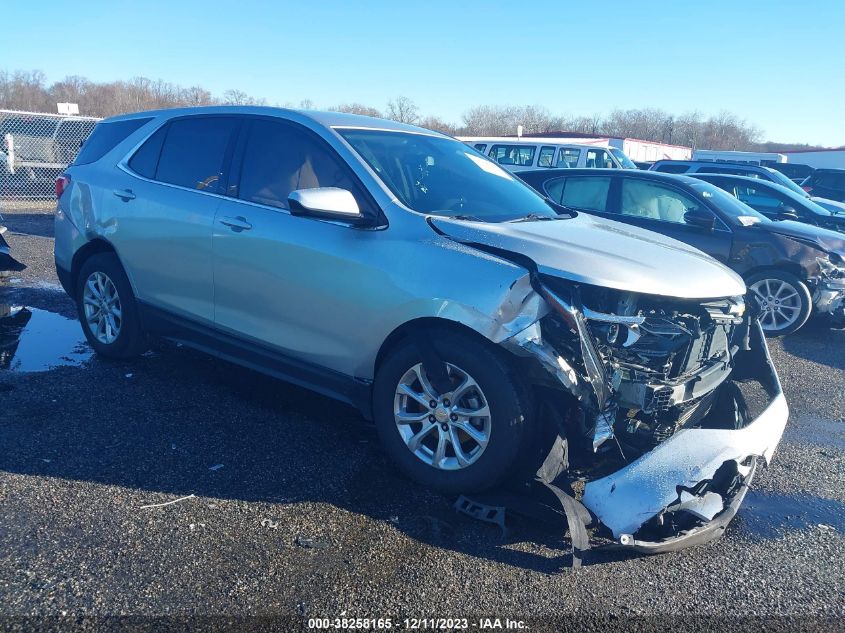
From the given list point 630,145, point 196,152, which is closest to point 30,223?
point 196,152

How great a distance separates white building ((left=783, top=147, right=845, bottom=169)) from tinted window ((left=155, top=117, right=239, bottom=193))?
49482mm

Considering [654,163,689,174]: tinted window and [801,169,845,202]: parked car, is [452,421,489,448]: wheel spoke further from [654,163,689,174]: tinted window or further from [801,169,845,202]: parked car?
[801,169,845,202]: parked car

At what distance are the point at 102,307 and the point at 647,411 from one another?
13.7 feet

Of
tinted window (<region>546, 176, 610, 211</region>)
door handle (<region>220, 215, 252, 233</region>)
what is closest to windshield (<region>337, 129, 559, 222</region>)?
door handle (<region>220, 215, 252, 233</region>)

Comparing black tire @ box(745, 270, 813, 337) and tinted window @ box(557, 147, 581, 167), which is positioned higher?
tinted window @ box(557, 147, 581, 167)

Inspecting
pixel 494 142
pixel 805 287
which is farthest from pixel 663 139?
pixel 805 287

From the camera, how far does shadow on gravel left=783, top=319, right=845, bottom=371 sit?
7.09 meters

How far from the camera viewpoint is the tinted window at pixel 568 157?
18859mm

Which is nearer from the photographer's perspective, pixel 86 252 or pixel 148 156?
pixel 148 156

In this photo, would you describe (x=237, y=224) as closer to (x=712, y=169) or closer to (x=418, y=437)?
(x=418, y=437)

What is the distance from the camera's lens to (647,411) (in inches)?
134

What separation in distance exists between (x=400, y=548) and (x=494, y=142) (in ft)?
57.2

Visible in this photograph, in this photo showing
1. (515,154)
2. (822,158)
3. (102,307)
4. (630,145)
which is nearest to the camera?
(102,307)

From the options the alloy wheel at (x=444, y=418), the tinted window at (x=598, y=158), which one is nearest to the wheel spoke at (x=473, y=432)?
the alloy wheel at (x=444, y=418)
